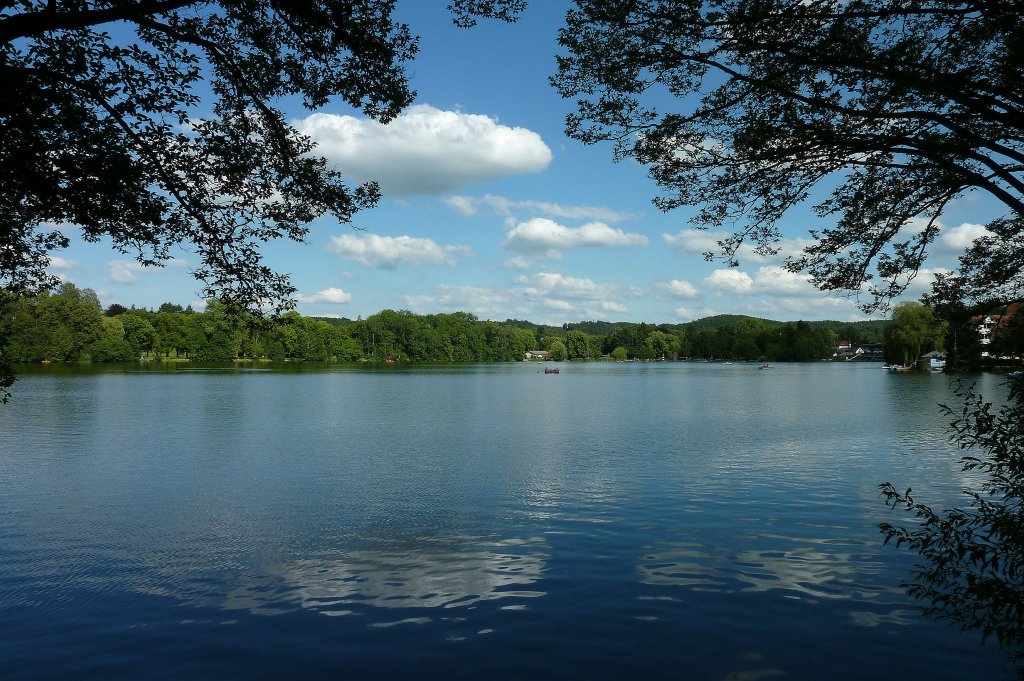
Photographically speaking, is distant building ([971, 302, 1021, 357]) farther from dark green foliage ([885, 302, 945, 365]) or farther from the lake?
dark green foliage ([885, 302, 945, 365])

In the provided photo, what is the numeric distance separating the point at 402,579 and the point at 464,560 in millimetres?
1418

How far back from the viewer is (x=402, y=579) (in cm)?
1121

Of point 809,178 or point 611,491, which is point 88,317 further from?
point 809,178

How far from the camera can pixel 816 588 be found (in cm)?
1066

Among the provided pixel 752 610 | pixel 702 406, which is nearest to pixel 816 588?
pixel 752 610

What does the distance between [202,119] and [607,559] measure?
387 inches

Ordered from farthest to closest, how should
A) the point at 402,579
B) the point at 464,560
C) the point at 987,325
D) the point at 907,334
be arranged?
the point at 907,334 → the point at 464,560 → the point at 402,579 → the point at 987,325

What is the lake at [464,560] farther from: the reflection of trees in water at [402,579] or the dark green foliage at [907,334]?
the dark green foliage at [907,334]

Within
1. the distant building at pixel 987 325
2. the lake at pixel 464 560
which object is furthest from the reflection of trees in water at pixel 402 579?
the distant building at pixel 987 325

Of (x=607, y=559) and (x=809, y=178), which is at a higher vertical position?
(x=809, y=178)

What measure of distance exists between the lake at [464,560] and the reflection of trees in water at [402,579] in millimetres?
55

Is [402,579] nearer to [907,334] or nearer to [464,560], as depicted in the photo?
[464,560]

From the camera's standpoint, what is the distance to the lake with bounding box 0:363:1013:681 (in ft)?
27.6

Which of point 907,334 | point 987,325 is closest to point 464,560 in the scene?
point 987,325
